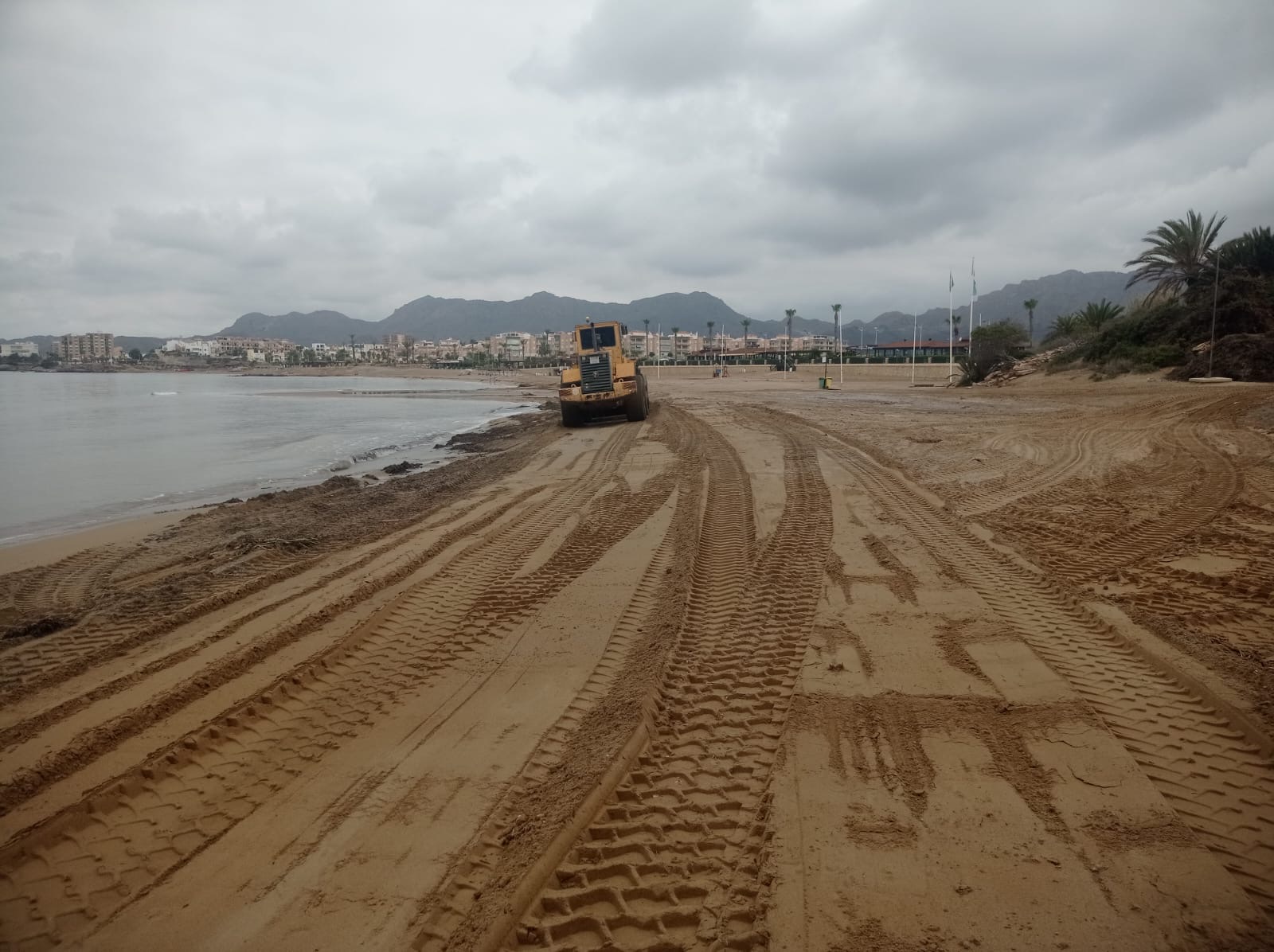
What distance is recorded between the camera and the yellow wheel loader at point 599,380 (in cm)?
2233

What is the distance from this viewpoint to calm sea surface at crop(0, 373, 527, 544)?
43.4 feet

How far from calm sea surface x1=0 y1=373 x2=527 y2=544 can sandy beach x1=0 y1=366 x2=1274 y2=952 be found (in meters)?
5.33

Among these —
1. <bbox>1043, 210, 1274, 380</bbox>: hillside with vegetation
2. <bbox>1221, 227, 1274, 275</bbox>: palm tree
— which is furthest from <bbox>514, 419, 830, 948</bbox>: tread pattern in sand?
<bbox>1221, 227, 1274, 275</bbox>: palm tree

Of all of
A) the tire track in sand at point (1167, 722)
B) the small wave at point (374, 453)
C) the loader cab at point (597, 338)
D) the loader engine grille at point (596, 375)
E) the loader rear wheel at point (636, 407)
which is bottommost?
the tire track in sand at point (1167, 722)

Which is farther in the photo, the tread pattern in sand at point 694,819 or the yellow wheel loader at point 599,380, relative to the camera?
the yellow wheel loader at point 599,380

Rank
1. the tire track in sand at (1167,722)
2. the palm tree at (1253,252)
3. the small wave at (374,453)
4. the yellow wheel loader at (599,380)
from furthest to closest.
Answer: the palm tree at (1253,252) → the yellow wheel loader at (599,380) → the small wave at (374,453) → the tire track in sand at (1167,722)

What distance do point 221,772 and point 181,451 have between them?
20.8 metres

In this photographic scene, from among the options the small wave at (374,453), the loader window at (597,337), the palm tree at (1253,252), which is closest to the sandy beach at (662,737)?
the small wave at (374,453)

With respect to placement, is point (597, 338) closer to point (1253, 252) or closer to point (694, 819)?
point (694, 819)

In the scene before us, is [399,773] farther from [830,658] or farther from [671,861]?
[830,658]

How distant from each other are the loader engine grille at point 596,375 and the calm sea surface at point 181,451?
539cm

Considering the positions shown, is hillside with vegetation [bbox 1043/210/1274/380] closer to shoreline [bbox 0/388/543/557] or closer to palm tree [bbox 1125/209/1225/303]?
palm tree [bbox 1125/209/1225/303]

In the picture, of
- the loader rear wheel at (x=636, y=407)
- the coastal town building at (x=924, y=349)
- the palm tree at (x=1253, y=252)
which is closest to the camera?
the loader rear wheel at (x=636, y=407)

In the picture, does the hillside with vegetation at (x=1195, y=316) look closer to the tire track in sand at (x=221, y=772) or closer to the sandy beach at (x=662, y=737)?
the sandy beach at (x=662, y=737)
